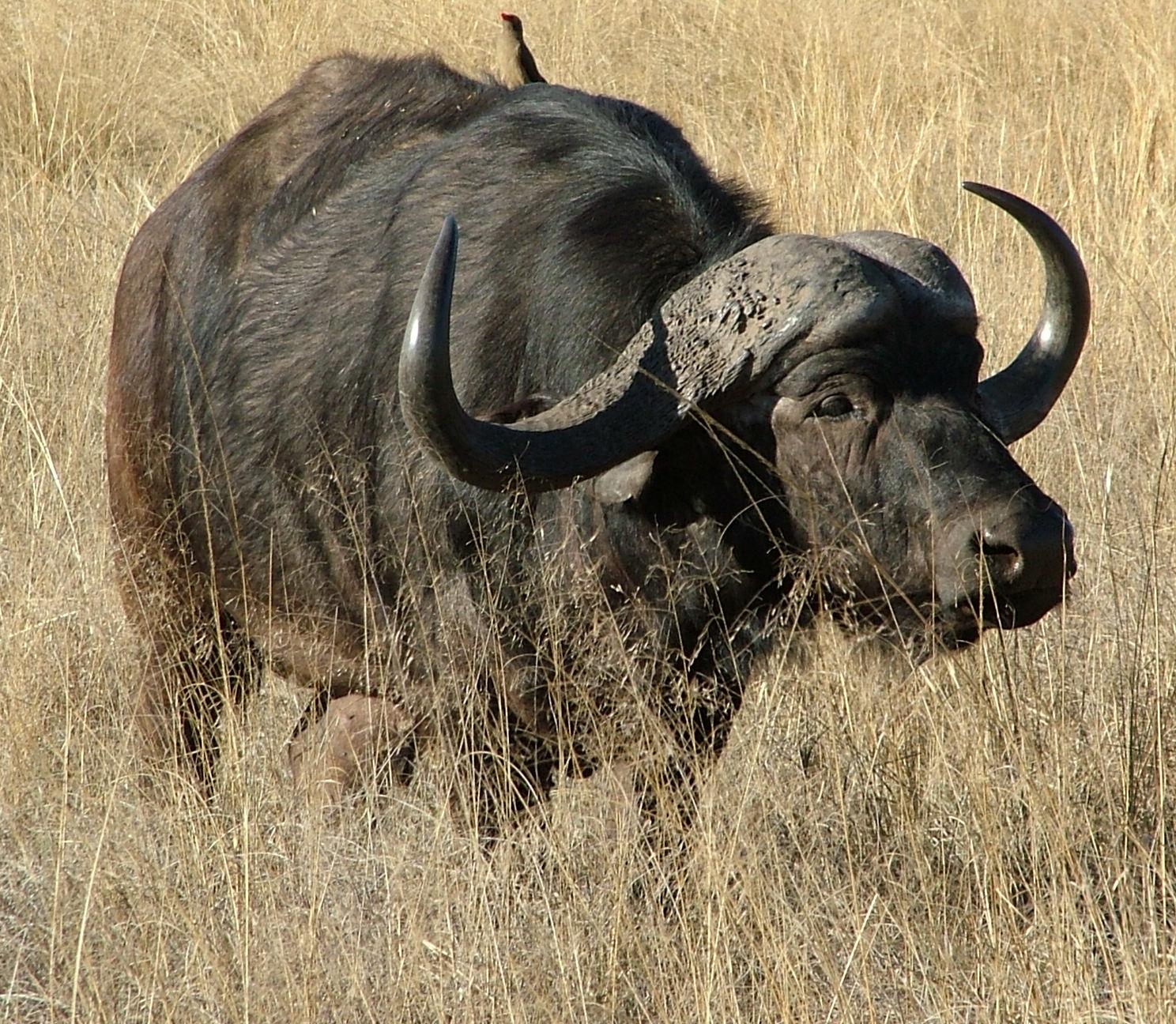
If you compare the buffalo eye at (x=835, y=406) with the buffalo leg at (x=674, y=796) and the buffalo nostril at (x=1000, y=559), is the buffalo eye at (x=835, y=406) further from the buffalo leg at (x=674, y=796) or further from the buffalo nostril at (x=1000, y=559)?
the buffalo leg at (x=674, y=796)

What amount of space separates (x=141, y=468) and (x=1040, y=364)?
→ 219 centimetres

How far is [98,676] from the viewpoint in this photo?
4371 millimetres

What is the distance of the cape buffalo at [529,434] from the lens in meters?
3.10

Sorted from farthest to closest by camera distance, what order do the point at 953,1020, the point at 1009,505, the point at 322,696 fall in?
the point at 322,696
the point at 1009,505
the point at 953,1020

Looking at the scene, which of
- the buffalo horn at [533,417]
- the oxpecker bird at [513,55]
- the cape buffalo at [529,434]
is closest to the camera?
the buffalo horn at [533,417]

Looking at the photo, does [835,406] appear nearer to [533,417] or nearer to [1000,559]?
[1000,559]

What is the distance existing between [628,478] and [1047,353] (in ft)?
3.46

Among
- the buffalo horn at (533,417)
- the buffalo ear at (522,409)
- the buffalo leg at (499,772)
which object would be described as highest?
the buffalo horn at (533,417)

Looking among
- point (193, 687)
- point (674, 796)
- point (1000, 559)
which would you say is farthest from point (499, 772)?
point (1000, 559)

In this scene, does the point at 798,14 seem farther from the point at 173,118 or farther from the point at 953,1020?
the point at 953,1020

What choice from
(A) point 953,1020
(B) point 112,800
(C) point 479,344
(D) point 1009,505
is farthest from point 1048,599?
(B) point 112,800

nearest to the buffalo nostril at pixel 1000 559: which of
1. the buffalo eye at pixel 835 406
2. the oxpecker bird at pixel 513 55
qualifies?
the buffalo eye at pixel 835 406

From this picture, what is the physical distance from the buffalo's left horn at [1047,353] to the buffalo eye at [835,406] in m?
0.44

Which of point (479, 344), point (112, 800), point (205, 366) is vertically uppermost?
point (479, 344)
